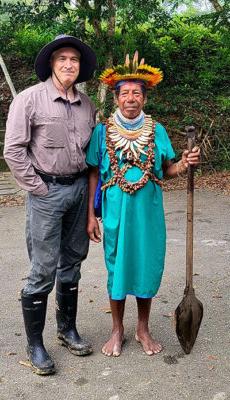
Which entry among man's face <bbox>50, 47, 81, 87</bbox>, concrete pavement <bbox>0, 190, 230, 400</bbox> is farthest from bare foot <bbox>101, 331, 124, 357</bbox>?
man's face <bbox>50, 47, 81, 87</bbox>

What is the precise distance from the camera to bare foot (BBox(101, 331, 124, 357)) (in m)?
3.43

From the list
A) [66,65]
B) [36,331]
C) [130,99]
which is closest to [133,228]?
[130,99]

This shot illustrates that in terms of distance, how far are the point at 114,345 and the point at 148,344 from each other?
0.23 m

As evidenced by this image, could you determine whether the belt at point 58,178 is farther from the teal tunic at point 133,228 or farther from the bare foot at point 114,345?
the bare foot at point 114,345

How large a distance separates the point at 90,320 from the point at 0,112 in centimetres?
829

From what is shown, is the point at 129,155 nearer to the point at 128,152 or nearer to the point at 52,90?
the point at 128,152

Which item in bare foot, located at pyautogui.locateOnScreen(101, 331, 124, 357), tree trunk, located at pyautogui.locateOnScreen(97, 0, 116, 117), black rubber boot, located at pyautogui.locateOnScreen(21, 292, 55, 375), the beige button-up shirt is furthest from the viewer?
tree trunk, located at pyautogui.locateOnScreen(97, 0, 116, 117)

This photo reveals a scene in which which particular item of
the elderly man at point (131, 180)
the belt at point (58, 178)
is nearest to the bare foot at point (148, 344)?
the elderly man at point (131, 180)

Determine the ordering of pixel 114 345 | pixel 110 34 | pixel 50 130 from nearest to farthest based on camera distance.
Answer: pixel 50 130, pixel 114 345, pixel 110 34

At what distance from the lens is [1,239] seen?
244 inches

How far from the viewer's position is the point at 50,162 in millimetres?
3062

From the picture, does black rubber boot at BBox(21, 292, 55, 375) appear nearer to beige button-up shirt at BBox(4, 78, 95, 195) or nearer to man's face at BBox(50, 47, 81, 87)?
beige button-up shirt at BBox(4, 78, 95, 195)

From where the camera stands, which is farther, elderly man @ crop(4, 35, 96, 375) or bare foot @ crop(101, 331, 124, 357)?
bare foot @ crop(101, 331, 124, 357)

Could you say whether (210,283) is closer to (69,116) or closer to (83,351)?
(83,351)
